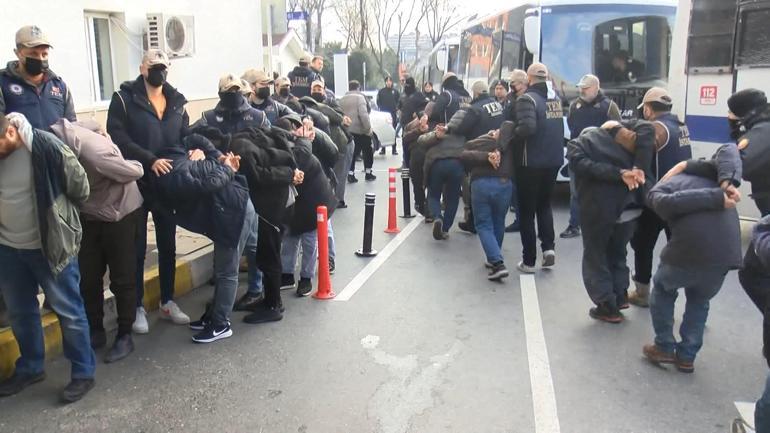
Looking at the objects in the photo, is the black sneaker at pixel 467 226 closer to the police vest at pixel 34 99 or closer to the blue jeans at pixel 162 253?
the blue jeans at pixel 162 253

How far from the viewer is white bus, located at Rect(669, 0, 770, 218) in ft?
23.7

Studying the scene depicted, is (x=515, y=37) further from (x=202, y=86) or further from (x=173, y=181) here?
(x=173, y=181)

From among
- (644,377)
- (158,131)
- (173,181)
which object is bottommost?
(644,377)

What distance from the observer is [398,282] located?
6387mm

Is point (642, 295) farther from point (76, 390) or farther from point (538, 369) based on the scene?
point (76, 390)

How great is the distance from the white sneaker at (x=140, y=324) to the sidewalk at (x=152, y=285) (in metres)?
0.19

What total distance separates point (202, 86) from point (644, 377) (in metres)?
9.34

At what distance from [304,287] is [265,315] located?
0.68m

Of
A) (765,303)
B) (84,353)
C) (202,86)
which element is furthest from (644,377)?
(202,86)

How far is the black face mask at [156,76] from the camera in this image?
486cm

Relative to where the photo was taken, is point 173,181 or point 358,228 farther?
point 358,228

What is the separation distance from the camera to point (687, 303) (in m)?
4.34

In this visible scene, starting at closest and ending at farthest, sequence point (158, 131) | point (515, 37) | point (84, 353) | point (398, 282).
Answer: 1. point (84, 353)
2. point (158, 131)
3. point (398, 282)
4. point (515, 37)

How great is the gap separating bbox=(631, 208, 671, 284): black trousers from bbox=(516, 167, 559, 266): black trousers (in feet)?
3.53
